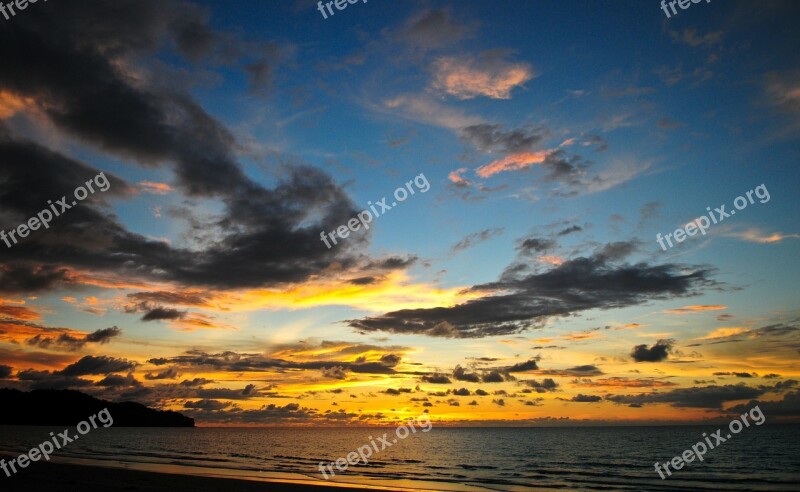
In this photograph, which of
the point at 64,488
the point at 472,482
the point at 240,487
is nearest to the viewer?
the point at 64,488

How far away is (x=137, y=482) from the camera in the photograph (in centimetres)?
3488

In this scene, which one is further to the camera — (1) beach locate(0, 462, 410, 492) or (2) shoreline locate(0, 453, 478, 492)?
(2) shoreline locate(0, 453, 478, 492)

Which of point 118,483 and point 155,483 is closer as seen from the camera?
point 118,483

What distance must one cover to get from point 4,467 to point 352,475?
95.5 feet

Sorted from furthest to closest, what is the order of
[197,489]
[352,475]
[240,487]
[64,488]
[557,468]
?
[557,468]
[352,475]
[240,487]
[197,489]
[64,488]

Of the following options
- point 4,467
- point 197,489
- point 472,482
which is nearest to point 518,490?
point 472,482

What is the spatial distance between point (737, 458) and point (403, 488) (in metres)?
59.5

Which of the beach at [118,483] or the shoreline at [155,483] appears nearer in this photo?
the beach at [118,483]

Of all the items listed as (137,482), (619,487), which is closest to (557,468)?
(619,487)

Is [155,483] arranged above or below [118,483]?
below

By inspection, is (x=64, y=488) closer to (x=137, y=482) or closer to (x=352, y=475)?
(x=137, y=482)

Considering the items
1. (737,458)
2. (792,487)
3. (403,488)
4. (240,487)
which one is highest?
(240,487)

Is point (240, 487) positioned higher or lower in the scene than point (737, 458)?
higher

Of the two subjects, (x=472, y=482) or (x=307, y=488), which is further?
(x=472, y=482)
